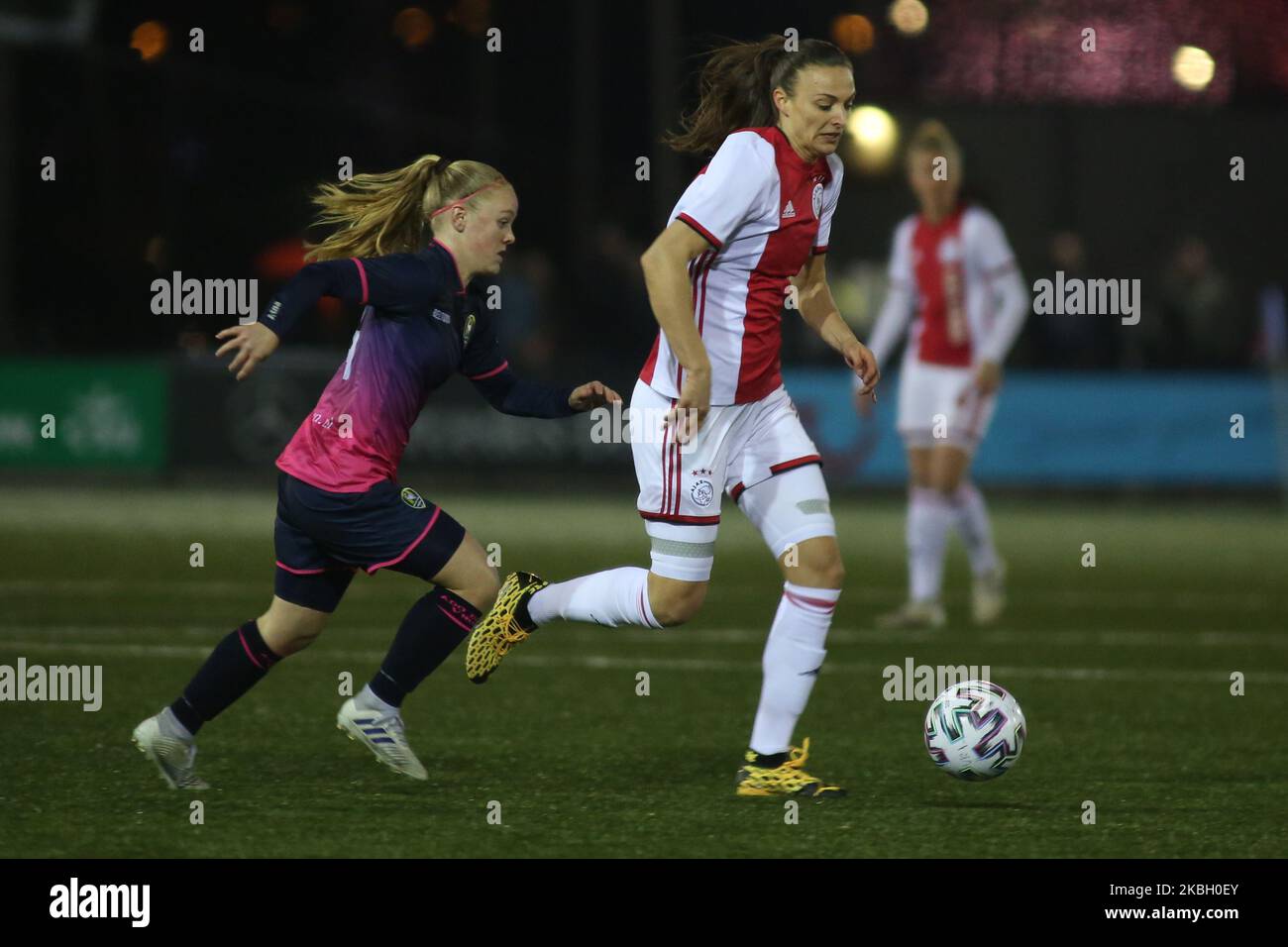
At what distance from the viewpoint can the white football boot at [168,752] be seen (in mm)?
5902

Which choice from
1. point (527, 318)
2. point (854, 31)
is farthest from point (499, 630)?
point (854, 31)

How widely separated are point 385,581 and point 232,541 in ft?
6.91

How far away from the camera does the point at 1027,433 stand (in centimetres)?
1916

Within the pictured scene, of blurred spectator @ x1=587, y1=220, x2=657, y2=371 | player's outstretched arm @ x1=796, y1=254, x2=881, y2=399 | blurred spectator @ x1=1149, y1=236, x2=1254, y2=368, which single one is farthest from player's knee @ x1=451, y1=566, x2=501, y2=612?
blurred spectator @ x1=1149, y1=236, x2=1254, y2=368

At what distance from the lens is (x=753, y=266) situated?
19.9 feet

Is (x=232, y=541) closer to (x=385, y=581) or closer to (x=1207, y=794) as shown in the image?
(x=385, y=581)

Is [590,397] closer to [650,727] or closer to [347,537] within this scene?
[347,537]

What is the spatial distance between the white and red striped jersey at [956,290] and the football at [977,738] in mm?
4685

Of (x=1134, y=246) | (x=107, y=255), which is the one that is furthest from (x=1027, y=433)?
(x=107, y=255)

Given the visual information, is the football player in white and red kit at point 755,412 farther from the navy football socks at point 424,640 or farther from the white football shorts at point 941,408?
the white football shorts at point 941,408

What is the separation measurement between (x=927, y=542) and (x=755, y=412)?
15.0ft

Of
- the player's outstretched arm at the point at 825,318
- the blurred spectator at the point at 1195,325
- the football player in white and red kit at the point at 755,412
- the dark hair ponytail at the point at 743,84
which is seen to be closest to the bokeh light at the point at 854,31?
the blurred spectator at the point at 1195,325

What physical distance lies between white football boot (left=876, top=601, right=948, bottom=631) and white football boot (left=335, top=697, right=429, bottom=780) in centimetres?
451

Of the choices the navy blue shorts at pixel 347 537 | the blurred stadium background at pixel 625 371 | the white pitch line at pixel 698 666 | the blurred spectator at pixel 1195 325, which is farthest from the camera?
the blurred spectator at pixel 1195 325
